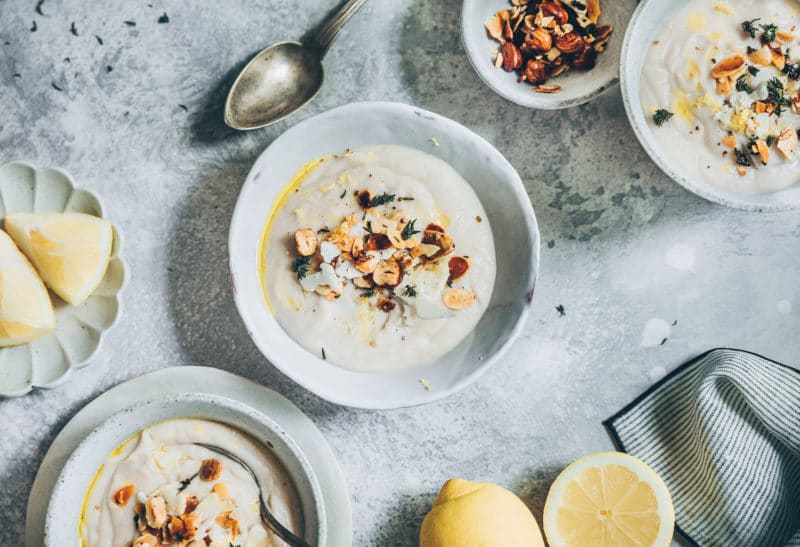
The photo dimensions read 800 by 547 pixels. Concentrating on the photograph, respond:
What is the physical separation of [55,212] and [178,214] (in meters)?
0.31

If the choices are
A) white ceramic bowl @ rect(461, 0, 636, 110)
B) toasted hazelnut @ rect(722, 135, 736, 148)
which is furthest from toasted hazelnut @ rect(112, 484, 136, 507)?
toasted hazelnut @ rect(722, 135, 736, 148)

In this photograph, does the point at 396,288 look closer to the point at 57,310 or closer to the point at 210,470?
the point at 210,470

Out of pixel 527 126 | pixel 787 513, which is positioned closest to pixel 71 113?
pixel 527 126

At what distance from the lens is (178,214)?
193cm

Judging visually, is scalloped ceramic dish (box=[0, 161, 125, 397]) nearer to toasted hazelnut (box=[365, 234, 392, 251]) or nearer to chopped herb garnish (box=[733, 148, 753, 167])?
toasted hazelnut (box=[365, 234, 392, 251])

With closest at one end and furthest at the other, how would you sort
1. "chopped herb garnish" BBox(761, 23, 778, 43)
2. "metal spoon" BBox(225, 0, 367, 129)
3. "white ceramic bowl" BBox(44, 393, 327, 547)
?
1. "white ceramic bowl" BBox(44, 393, 327, 547)
2. "chopped herb garnish" BBox(761, 23, 778, 43)
3. "metal spoon" BBox(225, 0, 367, 129)

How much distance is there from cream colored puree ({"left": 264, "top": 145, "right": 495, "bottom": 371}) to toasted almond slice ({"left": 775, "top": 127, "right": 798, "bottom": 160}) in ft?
2.55

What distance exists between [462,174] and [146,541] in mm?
1234

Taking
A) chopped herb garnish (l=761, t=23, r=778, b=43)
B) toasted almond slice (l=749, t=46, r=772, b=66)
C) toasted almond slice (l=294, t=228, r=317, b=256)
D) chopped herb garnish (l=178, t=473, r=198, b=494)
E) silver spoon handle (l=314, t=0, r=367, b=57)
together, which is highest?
silver spoon handle (l=314, t=0, r=367, b=57)

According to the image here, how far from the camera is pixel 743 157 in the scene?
179 centimetres

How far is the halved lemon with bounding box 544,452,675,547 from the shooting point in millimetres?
1780

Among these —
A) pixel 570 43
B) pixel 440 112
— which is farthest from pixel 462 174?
pixel 570 43

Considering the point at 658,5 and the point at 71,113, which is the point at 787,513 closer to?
the point at 658,5

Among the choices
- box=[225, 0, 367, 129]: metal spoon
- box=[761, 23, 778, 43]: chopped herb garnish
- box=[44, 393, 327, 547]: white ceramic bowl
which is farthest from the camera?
box=[225, 0, 367, 129]: metal spoon
